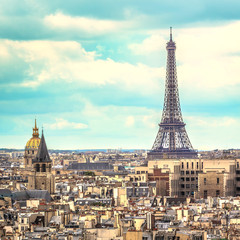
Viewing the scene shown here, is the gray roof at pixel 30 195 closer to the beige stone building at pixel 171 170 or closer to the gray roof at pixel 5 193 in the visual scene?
the gray roof at pixel 5 193

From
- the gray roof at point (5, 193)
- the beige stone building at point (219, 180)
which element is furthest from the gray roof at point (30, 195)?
the beige stone building at point (219, 180)

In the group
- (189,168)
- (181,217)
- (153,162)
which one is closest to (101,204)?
(181,217)

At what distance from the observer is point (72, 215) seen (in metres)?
87.9

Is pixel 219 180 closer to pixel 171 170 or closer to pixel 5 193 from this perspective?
pixel 171 170

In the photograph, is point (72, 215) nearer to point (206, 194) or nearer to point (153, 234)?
point (153, 234)

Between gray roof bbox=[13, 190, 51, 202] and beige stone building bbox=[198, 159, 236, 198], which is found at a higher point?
beige stone building bbox=[198, 159, 236, 198]

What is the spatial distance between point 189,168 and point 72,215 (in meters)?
64.2

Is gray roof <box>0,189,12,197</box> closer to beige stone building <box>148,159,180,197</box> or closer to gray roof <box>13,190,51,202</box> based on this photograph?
gray roof <box>13,190,51,202</box>

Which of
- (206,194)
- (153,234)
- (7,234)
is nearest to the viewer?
(153,234)

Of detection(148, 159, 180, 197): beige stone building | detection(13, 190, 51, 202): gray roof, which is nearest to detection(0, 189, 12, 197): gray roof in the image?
detection(13, 190, 51, 202): gray roof

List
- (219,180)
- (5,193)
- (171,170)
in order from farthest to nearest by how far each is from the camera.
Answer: (171,170), (219,180), (5,193)

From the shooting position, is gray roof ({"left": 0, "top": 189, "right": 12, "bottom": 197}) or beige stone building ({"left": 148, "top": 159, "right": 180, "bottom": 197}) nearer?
gray roof ({"left": 0, "top": 189, "right": 12, "bottom": 197})

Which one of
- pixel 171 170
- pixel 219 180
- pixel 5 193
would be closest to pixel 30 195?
pixel 5 193

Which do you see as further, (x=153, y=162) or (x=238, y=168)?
(x=153, y=162)
